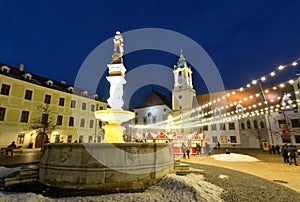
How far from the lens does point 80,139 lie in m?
30.0

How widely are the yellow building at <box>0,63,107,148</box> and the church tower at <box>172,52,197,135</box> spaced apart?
23.1m

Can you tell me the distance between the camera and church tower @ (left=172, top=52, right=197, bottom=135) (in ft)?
147

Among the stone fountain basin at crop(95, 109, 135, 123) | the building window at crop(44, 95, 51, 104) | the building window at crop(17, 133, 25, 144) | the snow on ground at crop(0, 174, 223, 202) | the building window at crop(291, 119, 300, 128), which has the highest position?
the building window at crop(44, 95, 51, 104)

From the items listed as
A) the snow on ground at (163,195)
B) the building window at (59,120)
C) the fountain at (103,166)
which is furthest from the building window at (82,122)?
the snow on ground at (163,195)

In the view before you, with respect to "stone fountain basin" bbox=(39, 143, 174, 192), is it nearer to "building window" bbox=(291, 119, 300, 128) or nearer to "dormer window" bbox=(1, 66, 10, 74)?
"dormer window" bbox=(1, 66, 10, 74)

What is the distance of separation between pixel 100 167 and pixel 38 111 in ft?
77.5

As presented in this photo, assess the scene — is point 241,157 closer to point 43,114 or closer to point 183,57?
point 43,114

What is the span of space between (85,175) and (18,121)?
22.3m

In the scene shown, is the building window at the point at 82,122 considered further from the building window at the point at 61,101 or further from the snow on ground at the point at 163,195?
the snow on ground at the point at 163,195

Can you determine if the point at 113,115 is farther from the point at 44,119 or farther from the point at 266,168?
the point at 44,119

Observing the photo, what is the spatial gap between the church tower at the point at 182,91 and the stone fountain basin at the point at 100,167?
1491 inches

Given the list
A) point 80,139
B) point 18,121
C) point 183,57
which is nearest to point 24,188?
point 18,121

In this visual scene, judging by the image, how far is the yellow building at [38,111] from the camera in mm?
20906

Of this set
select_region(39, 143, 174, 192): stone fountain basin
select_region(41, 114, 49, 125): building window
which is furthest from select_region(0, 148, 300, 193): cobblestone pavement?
select_region(41, 114, 49, 125): building window
